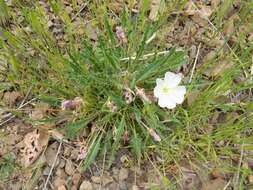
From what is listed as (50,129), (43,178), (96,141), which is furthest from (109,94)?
(43,178)

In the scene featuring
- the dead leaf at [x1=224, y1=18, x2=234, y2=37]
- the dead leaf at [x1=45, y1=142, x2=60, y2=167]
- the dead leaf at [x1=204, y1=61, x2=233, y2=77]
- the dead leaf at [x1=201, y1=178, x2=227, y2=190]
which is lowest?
the dead leaf at [x1=201, y1=178, x2=227, y2=190]

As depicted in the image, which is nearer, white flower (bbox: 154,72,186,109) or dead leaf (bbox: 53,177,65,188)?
white flower (bbox: 154,72,186,109)

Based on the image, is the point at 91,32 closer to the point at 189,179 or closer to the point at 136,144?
the point at 136,144

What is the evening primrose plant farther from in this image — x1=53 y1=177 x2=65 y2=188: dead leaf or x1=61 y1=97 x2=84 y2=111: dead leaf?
x1=53 y1=177 x2=65 y2=188: dead leaf

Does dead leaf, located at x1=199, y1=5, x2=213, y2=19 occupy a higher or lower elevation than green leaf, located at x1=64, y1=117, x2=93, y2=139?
higher

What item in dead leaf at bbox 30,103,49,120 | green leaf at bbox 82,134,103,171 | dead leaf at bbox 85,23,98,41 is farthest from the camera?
dead leaf at bbox 85,23,98,41

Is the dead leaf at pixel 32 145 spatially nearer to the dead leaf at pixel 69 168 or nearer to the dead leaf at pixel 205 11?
the dead leaf at pixel 69 168

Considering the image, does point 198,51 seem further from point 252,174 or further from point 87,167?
point 87,167

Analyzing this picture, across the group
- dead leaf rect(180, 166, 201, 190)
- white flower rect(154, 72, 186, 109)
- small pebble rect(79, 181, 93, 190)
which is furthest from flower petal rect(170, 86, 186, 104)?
small pebble rect(79, 181, 93, 190)

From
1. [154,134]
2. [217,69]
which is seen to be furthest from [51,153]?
[217,69]
